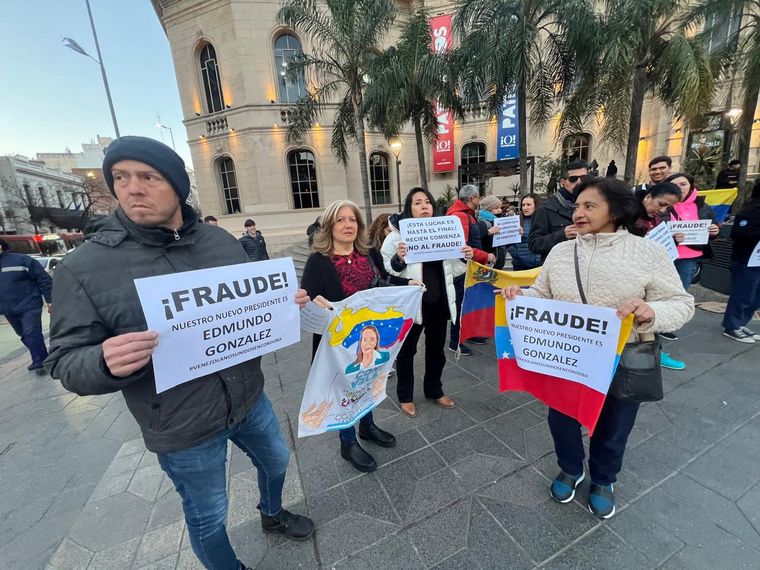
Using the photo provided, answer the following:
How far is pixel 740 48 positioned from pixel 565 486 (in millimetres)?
12771

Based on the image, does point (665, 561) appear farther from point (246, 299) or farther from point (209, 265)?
point (209, 265)

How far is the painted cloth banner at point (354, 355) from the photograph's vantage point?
80.0 inches

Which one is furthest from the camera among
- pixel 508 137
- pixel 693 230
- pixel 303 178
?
pixel 508 137

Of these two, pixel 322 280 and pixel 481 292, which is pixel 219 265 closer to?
pixel 322 280

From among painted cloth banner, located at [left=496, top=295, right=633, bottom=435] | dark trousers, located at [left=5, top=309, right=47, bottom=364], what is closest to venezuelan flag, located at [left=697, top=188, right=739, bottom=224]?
painted cloth banner, located at [left=496, top=295, right=633, bottom=435]

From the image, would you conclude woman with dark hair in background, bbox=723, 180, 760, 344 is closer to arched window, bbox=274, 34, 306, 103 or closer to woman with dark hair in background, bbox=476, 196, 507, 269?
woman with dark hair in background, bbox=476, 196, 507, 269

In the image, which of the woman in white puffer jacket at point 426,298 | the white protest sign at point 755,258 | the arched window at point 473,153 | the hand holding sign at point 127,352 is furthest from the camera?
the arched window at point 473,153

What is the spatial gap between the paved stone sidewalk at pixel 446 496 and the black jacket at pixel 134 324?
113 cm

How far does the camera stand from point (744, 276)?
3.90 metres

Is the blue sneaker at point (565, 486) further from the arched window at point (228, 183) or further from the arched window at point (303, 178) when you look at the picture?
the arched window at point (228, 183)

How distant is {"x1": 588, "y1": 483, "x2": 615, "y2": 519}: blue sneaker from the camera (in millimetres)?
1926

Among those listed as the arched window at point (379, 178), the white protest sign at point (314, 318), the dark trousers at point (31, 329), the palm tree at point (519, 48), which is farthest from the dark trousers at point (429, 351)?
the arched window at point (379, 178)

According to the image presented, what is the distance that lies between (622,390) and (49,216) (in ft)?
171

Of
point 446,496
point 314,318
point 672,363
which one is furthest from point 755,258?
point 314,318
